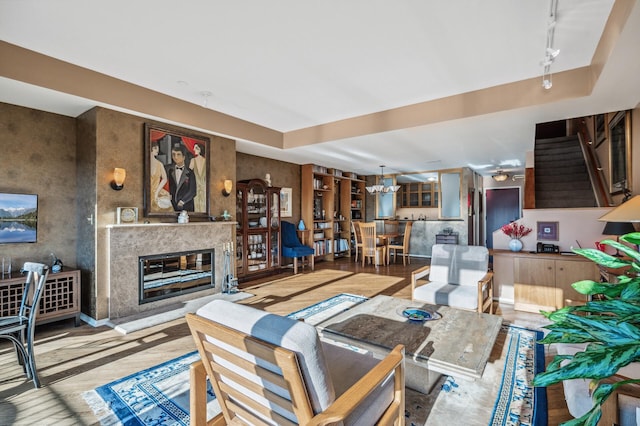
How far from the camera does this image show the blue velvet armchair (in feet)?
22.5

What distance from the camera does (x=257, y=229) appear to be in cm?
627

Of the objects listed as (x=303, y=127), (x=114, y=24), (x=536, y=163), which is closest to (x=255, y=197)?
(x=303, y=127)

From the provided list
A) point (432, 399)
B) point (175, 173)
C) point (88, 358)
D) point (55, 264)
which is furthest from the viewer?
point (175, 173)

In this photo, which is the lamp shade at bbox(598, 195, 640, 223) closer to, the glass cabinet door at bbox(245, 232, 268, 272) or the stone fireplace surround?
the stone fireplace surround

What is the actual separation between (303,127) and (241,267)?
113 inches

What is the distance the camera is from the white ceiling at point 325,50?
7.88 ft

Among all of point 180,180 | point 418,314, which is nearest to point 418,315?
point 418,314

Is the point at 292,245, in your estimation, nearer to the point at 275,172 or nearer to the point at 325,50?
the point at 275,172

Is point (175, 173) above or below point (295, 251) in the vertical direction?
above

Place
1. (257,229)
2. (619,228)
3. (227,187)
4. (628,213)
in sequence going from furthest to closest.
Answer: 1. (257,229)
2. (227,187)
3. (619,228)
4. (628,213)

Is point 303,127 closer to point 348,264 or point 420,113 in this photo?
point 420,113

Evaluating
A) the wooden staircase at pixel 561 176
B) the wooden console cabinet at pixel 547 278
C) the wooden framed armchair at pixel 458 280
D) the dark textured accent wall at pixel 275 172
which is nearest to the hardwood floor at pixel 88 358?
the wooden console cabinet at pixel 547 278

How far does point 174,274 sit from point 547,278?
16.7ft

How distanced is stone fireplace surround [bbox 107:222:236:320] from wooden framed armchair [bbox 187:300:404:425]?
2.95m
